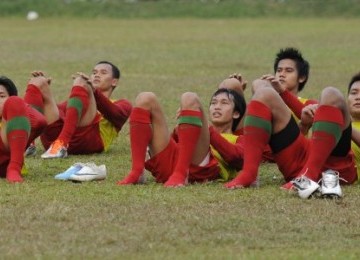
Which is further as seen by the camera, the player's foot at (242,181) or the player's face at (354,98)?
the player's face at (354,98)

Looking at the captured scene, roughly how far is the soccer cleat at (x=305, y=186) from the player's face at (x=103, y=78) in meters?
3.63

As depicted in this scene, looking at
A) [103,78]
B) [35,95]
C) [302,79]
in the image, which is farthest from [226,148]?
[35,95]

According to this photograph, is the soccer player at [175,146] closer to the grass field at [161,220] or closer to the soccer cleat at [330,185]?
the grass field at [161,220]

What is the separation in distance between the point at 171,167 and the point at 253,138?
2.38 feet

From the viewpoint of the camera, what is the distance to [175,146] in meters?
8.68

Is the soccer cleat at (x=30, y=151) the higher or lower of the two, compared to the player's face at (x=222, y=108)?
lower

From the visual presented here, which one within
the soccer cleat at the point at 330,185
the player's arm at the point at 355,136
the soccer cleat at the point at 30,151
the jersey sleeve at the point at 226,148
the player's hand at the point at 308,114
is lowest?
the soccer cleat at the point at 30,151

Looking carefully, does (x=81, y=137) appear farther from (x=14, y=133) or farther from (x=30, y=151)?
(x=14, y=133)

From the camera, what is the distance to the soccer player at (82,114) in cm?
1074

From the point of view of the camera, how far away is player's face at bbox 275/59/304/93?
33.3 feet

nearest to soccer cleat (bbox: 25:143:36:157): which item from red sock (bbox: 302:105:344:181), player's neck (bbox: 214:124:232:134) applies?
player's neck (bbox: 214:124:232:134)

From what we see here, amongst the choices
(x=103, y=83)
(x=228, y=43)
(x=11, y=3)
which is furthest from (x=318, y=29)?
(x=103, y=83)

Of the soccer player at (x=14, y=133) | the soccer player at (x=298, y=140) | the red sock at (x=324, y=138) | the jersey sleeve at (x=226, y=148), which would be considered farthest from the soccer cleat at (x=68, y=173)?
the red sock at (x=324, y=138)

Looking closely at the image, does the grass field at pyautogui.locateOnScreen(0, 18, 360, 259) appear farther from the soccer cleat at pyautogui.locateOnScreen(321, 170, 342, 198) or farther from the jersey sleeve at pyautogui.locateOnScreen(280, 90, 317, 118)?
the jersey sleeve at pyautogui.locateOnScreen(280, 90, 317, 118)
